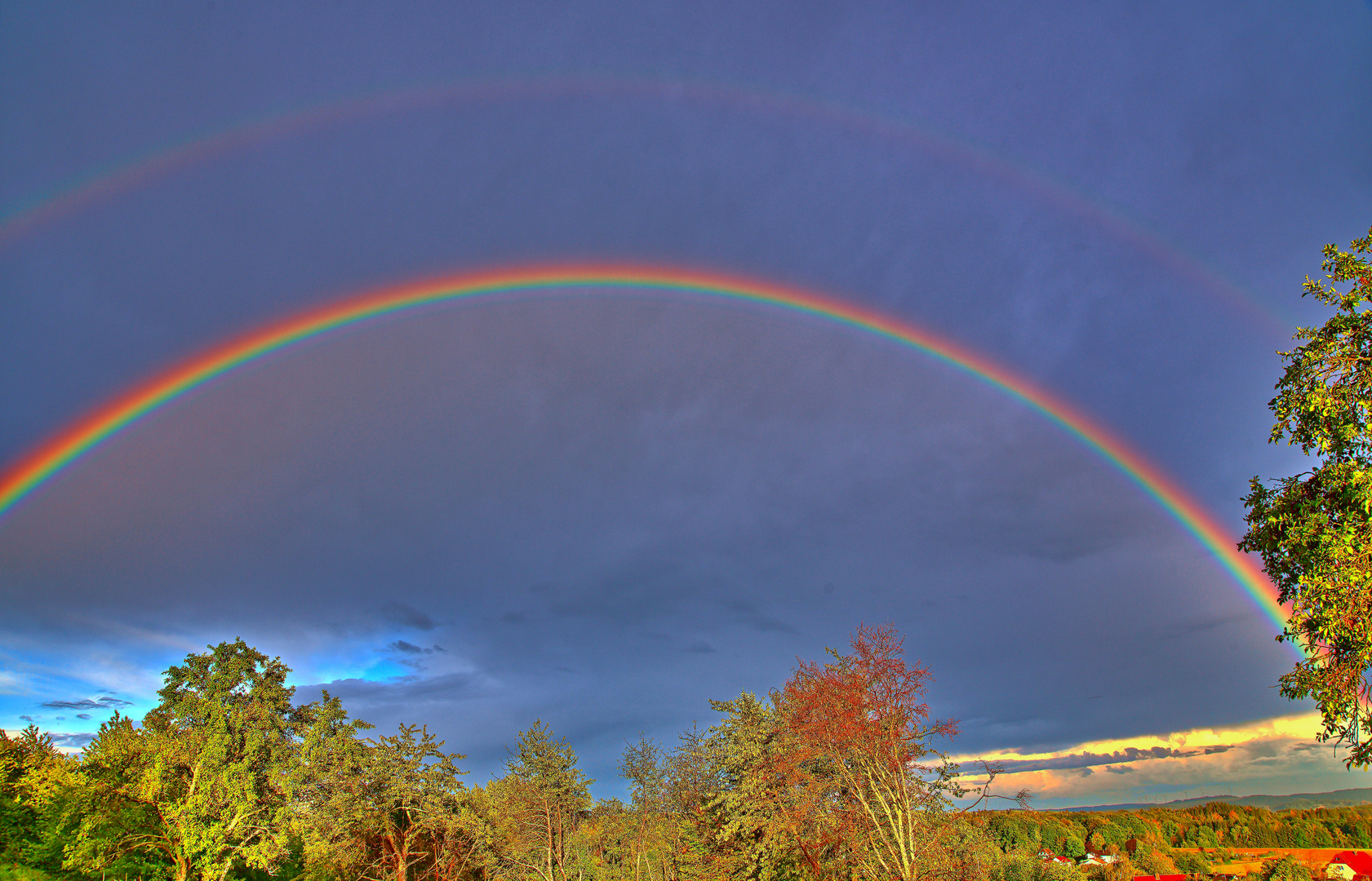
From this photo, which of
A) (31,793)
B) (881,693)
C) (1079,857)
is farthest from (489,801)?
(1079,857)

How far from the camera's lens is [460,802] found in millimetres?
56594

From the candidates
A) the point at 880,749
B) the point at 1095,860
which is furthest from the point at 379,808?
the point at 1095,860

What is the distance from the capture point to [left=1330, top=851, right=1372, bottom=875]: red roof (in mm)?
98606

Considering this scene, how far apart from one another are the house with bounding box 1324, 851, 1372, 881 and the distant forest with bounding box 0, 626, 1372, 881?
13.7m

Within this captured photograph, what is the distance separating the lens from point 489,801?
80.3 metres

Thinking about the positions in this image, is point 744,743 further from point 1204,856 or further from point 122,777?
point 1204,856

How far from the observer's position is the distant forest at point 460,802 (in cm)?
3084

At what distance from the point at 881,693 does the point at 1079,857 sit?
113374 mm

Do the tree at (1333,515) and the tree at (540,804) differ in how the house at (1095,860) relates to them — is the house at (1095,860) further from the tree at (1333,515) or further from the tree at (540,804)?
the tree at (1333,515)

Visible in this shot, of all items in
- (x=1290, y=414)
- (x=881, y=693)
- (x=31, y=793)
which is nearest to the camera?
(x=1290, y=414)

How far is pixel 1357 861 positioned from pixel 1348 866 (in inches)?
603

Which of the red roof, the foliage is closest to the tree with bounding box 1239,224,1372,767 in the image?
the foliage

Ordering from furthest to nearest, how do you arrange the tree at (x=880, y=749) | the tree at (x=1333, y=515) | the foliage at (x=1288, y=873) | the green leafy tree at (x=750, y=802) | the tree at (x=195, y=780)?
the foliage at (x=1288, y=873) < the green leafy tree at (x=750, y=802) < the tree at (x=195, y=780) < the tree at (x=880, y=749) < the tree at (x=1333, y=515)

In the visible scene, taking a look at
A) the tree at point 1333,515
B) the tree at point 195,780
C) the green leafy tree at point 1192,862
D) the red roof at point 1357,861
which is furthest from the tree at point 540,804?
the red roof at point 1357,861
